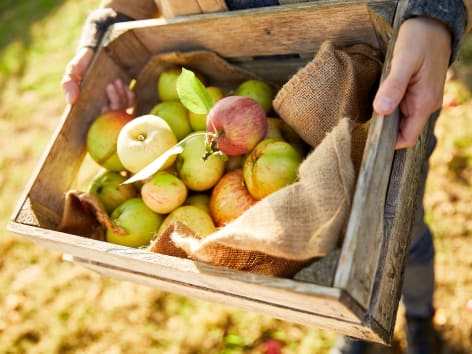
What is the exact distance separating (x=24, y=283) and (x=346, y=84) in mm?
1907

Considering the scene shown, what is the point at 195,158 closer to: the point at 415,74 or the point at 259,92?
the point at 259,92

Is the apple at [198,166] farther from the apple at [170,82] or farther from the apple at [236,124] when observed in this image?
the apple at [170,82]

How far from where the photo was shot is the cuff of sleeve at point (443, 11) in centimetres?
98

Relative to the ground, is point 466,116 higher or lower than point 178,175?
lower

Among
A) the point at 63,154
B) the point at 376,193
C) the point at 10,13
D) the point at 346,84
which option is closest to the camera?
the point at 376,193

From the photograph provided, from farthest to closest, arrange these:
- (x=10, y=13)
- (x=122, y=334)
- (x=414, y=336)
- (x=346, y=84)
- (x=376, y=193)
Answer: (x=10, y=13), (x=122, y=334), (x=414, y=336), (x=346, y=84), (x=376, y=193)

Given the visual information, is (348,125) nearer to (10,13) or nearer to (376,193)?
(376,193)

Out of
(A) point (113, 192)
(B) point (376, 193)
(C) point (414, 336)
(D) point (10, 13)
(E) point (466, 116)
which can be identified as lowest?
(C) point (414, 336)

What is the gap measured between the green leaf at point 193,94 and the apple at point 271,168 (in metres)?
0.19

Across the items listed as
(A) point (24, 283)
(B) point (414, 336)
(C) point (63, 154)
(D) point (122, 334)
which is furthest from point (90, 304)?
(B) point (414, 336)

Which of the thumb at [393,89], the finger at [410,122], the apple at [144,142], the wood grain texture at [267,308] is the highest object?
the thumb at [393,89]

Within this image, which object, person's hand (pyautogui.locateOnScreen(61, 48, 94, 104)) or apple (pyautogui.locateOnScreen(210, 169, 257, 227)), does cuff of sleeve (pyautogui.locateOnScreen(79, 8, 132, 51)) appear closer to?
person's hand (pyautogui.locateOnScreen(61, 48, 94, 104))

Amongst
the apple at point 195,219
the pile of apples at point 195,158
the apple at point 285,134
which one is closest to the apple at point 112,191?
the pile of apples at point 195,158

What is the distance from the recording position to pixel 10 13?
4086mm
